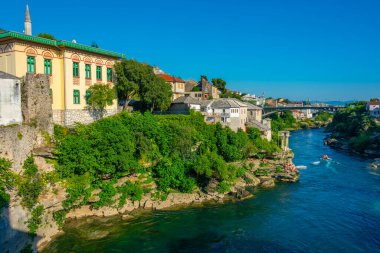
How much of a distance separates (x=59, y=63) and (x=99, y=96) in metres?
4.53

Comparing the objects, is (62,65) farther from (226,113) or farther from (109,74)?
(226,113)

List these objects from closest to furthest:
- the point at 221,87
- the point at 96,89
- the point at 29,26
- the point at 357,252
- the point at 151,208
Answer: the point at 357,252 → the point at 151,208 → the point at 29,26 → the point at 96,89 → the point at 221,87

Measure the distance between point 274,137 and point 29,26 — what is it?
32490mm

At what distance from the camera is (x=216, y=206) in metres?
25.9

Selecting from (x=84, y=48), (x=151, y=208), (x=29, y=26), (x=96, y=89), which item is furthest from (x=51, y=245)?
(x=29, y=26)

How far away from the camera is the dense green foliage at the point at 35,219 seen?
18.9m

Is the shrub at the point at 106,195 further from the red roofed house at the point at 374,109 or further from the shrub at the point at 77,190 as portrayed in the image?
the red roofed house at the point at 374,109

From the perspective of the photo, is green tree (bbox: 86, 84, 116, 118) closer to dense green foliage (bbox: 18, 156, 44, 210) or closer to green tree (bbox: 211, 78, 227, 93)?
dense green foliage (bbox: 18, 156, 44, 210)

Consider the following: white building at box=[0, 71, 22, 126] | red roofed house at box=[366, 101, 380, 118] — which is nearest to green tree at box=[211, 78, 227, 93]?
red roofed house at box=[366, 101, 380, 118]

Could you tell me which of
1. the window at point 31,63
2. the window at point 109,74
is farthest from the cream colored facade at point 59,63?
the window at point 109,74

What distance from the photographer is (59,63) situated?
26.5 m

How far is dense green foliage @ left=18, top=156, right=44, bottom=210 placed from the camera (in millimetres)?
18875

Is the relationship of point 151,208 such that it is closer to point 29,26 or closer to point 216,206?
point 216,206

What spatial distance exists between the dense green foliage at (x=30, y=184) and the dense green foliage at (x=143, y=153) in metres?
2.09
